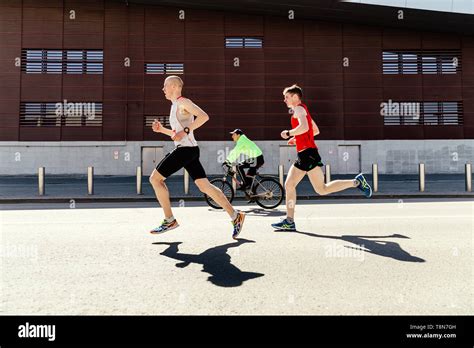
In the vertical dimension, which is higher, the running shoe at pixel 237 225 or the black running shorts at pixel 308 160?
the black running shorts at pixel 308 160

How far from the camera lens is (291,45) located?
20922 millimetres

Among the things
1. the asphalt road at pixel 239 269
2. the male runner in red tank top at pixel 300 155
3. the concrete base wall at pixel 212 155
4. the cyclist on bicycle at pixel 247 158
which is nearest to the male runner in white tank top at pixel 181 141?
the asphalt road at pixel 239 269

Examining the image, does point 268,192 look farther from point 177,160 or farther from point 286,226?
point 177,160

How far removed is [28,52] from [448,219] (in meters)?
23.3

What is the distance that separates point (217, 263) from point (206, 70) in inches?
745

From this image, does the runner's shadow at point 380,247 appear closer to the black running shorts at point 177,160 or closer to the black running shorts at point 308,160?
the black running shorts at point 308,160

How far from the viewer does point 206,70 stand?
2080 cm

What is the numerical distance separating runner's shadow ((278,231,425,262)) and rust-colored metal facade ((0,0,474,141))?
16603mm

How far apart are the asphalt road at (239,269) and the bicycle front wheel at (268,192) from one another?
91.1 inches

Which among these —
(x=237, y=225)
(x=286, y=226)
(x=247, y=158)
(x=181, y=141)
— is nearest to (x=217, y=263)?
(x=237, y=225)

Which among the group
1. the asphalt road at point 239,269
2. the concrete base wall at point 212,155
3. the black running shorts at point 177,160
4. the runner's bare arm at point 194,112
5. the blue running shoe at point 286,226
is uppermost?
the concrete base wall at point 212,155

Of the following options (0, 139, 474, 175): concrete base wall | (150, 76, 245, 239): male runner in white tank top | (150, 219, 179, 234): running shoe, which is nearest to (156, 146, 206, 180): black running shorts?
(150, 76, 245, 239): male runner in white tank top

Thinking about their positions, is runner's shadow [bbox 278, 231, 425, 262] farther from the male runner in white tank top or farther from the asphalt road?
the male runner in white tank top

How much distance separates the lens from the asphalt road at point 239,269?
7.73 ft
